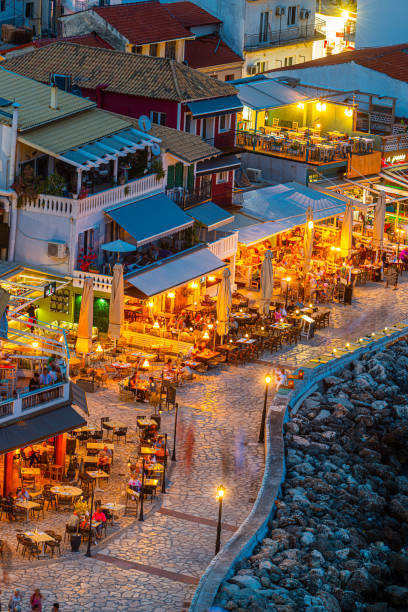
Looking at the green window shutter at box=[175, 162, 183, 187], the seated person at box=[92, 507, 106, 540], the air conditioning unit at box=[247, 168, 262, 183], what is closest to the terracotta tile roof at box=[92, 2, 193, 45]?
the air conditioning unit at box=[247, 168, 262, 183]

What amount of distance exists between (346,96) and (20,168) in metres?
30.7

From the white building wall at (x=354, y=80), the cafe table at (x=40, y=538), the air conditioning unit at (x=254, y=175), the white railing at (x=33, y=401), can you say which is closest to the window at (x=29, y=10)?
the white building wall at (x=354, y=80)

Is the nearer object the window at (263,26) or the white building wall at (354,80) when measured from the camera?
the white building wall at (354,80)

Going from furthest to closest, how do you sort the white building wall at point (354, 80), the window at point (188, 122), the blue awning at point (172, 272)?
the white building wall at point (354, 80) → the window at point (188, 122) → the blue awning at point (172, 272)

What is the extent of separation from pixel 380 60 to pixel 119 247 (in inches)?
1416

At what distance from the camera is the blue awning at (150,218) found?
161 feet

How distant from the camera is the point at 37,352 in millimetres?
39438

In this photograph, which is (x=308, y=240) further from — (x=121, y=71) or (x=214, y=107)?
(x=121, y=71)

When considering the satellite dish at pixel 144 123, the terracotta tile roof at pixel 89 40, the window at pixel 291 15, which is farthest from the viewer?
the window at pixel 291 15

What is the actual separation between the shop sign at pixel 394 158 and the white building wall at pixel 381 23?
1576 cm

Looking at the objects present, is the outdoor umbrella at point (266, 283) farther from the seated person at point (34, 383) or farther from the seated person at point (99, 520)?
the seated person at point (99, 520)

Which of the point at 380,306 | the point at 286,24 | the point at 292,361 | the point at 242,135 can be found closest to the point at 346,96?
the point at 242,135

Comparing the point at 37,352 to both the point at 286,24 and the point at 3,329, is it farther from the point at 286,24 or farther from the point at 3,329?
the point at 286,24

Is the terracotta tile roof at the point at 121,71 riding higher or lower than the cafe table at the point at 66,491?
higher
